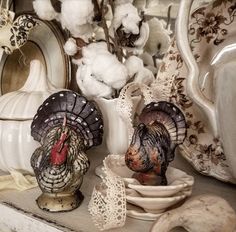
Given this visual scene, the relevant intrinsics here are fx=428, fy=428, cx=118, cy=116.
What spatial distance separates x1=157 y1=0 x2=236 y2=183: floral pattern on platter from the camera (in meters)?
0.56

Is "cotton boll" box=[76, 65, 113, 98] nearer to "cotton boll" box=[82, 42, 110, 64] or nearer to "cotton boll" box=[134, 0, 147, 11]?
"cotton boll" box=[82, 42, 110, 64]

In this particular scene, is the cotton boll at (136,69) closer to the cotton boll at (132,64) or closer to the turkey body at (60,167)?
the cotton boll at (132,64)

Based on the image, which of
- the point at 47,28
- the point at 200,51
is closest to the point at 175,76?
the point at 200,51

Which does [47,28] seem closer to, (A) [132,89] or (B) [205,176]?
(A) [132,89]

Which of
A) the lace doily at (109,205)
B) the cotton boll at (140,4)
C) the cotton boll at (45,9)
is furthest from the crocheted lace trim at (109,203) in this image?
the cotton boll at (140,4)

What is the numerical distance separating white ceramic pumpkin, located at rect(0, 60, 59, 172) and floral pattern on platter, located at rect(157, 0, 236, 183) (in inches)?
7.1

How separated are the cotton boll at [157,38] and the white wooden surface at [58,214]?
0.22m

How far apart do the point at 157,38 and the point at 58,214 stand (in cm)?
33

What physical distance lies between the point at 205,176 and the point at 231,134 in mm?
213

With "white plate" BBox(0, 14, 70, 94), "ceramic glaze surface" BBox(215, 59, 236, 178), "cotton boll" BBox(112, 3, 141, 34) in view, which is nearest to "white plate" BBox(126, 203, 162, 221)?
"ceramic glaze surface" BBox(215, 59, 236, 178)

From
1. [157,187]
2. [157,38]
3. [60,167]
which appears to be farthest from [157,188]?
[157,38]

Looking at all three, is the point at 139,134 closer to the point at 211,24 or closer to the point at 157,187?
the point at 157,187

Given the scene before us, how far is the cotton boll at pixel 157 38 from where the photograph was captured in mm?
671

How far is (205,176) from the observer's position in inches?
22.9
